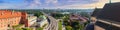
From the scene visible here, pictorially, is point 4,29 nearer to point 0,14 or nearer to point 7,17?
point 0,14

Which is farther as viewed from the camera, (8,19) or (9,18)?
(9,18)

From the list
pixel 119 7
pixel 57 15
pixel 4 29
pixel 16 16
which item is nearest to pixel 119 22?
pixel 119 7

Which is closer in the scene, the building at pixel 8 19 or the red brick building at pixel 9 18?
the building at pixel 8 19

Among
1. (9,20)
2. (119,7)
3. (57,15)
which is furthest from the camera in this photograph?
(57,15)

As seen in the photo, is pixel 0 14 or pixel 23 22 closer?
pixel 0 14

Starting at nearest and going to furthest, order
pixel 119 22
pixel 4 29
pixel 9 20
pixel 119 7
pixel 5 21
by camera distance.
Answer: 1. pixel 119 22
2. pixel 119 7
3. pixel 4 29
4. pixel 5 21
5. pixel 9 20

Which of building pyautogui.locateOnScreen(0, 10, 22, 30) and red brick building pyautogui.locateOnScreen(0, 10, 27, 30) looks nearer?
building pyautogui.locateOnScreen(0, 10, 22, 30)
